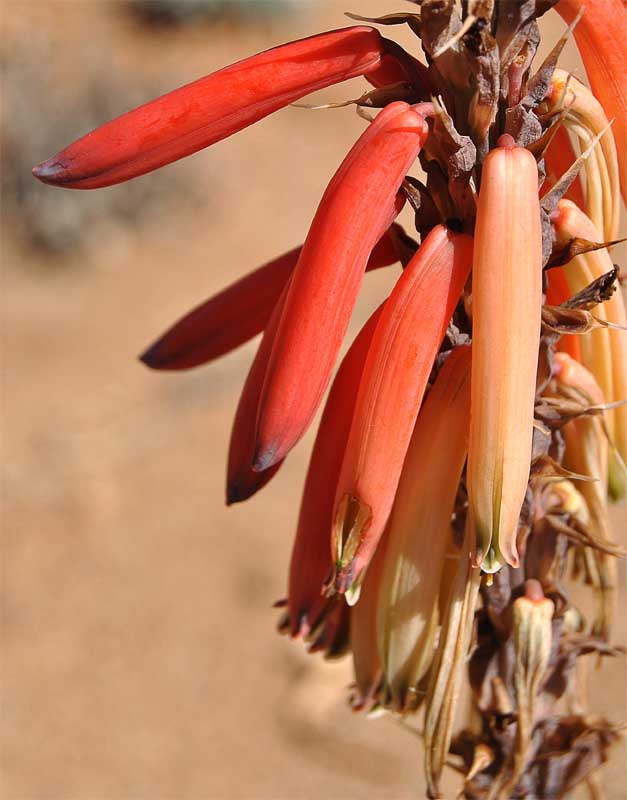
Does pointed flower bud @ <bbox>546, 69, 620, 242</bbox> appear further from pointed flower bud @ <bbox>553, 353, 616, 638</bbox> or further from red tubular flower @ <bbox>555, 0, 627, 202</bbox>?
pointed flower bud @ <bbox>553, 353, 616, 638</bbox>

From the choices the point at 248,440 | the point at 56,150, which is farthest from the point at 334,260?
the point at 56,150

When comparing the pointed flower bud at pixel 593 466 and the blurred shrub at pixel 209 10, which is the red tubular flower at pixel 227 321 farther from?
the blurred shrub at pixel 209 10

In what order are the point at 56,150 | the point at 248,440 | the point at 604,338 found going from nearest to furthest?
1. the point at 248,440
2. the point at 604,338
3. the point at 56,150

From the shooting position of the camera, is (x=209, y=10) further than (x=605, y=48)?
Yes

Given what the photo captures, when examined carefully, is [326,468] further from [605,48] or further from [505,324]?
[605,48]

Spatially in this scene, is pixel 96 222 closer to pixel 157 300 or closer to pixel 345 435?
pixel 157 300

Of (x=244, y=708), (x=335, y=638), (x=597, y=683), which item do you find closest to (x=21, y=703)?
(x=244, y=708)

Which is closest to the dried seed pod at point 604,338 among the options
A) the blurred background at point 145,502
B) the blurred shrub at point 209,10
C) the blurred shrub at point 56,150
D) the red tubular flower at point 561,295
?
the red tubular flower at point 561,295

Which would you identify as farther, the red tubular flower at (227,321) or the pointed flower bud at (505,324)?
the red tubular flower at (227,321)
